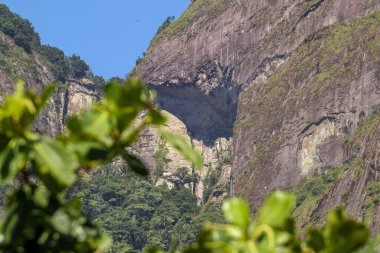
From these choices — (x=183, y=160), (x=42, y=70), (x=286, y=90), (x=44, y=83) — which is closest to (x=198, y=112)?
(x=183, y=160)

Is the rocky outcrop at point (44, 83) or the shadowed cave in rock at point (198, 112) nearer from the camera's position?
the shadowed cave in rock at point (198, 112)

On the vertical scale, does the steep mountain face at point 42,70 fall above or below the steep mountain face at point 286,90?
above

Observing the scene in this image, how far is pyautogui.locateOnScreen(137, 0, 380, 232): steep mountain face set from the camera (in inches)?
2717

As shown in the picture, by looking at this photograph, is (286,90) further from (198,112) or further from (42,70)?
(42,70)

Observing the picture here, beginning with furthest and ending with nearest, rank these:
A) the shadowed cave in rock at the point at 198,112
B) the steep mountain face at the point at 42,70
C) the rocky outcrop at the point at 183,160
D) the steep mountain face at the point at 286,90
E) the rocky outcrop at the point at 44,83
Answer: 1. the steep mountain face at the point at 42,70
2. the rocky outcrop at the point at 44,83
3. the shadowed cave in rock at the point at 198,112
4. the rocky outcrop at the point at 183,160
5. the steep mountain face at the point at 286,90

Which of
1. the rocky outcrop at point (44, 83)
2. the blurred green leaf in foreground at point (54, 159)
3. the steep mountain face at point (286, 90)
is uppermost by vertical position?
the rocky outcrop at point (44, 83)

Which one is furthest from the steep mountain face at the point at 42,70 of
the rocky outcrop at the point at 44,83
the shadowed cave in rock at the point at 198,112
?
the shadowed cave in rock at the point at 198,112

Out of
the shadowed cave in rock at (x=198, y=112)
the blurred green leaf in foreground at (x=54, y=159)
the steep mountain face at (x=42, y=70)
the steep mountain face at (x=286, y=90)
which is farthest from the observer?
the steep mountain face at (x=42, y=70)

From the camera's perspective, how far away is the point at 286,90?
81.1 m

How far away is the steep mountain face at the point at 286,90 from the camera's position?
6900cm

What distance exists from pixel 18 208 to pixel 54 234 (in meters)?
0.08

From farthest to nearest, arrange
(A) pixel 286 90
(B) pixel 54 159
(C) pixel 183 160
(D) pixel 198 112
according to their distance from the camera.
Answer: (C) pixel 183 160 → (D) pixel 198 112 → (A) pixel 286 90 → (B) pixel 54 159

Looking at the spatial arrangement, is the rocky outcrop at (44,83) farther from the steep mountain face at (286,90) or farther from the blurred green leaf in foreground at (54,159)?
the blurred green leaf in foreground at (54,159)

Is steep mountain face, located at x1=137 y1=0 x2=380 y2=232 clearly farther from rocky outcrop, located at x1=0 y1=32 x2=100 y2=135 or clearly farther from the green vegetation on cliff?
the green vegetation on cliff
